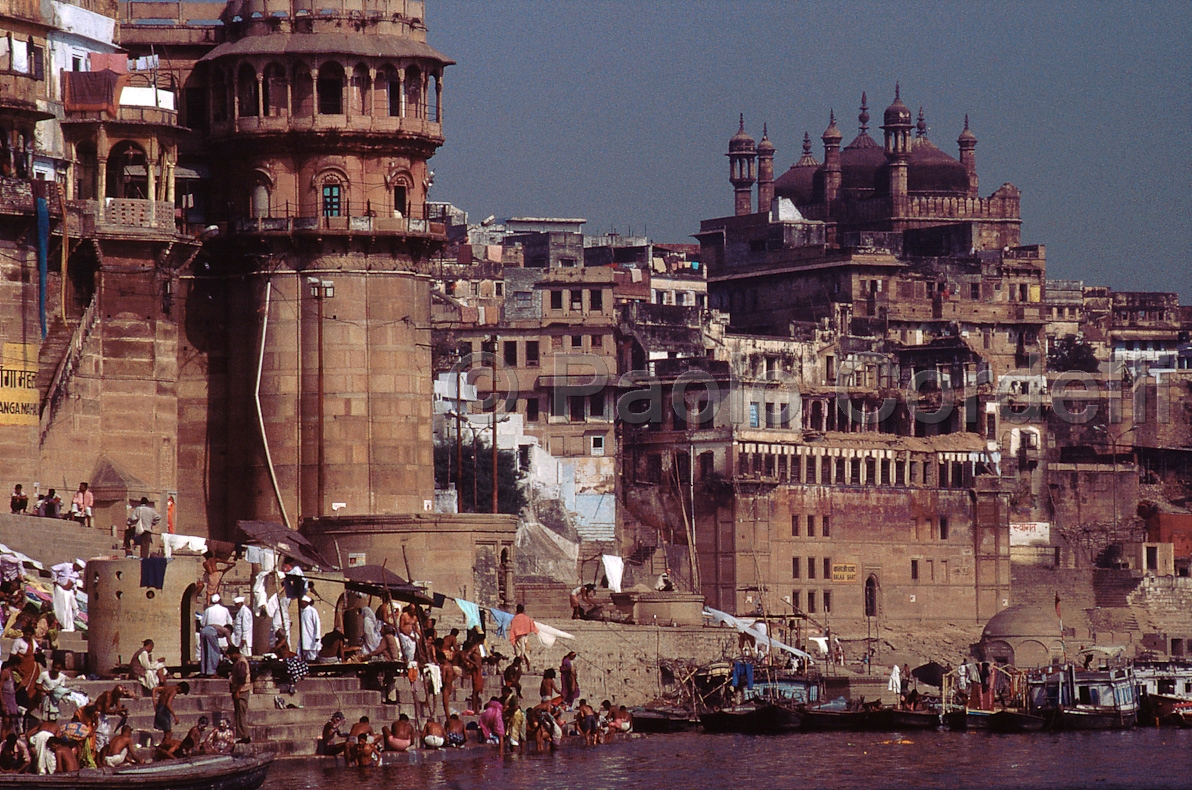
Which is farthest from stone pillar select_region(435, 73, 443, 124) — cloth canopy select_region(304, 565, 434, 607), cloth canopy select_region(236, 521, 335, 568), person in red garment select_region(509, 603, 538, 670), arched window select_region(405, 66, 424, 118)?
person in red garment select_region(509, 603, 538, 670)

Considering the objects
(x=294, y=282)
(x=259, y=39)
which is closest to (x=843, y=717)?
(x=294, y=282)

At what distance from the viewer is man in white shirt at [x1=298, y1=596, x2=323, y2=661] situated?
124 feet

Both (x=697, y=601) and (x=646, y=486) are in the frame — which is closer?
(x=697, y=601)

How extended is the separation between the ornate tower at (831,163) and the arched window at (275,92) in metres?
62.9

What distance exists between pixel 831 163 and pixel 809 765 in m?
72.8

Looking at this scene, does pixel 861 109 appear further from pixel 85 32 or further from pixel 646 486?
pixel 85 32

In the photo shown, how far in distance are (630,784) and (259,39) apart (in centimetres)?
1985

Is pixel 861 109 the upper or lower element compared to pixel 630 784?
upper

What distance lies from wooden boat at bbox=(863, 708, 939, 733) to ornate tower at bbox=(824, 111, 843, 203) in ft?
207

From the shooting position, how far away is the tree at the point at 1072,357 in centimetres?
11244

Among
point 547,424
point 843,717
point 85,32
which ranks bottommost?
point 843,717

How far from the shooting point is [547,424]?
7988 cm

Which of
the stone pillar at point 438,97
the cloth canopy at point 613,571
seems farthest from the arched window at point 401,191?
the cloth canopy at point 613,571

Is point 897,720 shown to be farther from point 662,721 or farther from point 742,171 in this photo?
point 742,171
